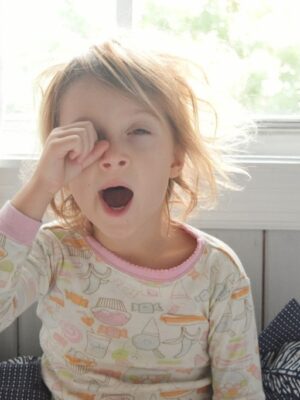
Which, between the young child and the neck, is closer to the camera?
the young child

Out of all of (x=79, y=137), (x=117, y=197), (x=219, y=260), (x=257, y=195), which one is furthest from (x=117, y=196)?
(x=257, y=195)

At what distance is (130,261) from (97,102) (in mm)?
271

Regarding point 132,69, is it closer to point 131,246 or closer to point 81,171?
point 81,171

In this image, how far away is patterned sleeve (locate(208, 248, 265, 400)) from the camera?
1.18 m

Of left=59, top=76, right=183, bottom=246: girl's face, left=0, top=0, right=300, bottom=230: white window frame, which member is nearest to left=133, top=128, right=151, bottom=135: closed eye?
left=59, top=76, right=183, bottom=246: girl's face

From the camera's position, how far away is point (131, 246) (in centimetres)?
121

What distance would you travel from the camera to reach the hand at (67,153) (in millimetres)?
1047

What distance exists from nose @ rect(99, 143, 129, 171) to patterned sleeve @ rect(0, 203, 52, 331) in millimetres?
128

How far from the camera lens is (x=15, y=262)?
3.44ft

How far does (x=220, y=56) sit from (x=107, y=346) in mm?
633

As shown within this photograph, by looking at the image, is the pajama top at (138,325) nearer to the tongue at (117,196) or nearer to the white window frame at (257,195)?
the tongue at (117,196)

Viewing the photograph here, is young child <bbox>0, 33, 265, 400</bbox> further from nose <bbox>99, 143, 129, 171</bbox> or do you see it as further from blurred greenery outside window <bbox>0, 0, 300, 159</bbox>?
blurred greenery outside window <bbox>0, 0, 300, 159</bbox>

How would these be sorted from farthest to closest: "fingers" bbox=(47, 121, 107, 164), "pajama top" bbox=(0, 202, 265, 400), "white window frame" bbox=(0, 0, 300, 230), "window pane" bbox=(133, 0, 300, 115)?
"window pane" bbox=(133, 0, 300, 115) → "white window frame" bbox=(0, 0, 300, 230) → "pajama top" bbox=(0, 202, 265, 400) → "fingers" bbox=(47, 121, 107, 164)

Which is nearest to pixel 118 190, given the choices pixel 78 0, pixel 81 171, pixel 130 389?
pixel 81 171
